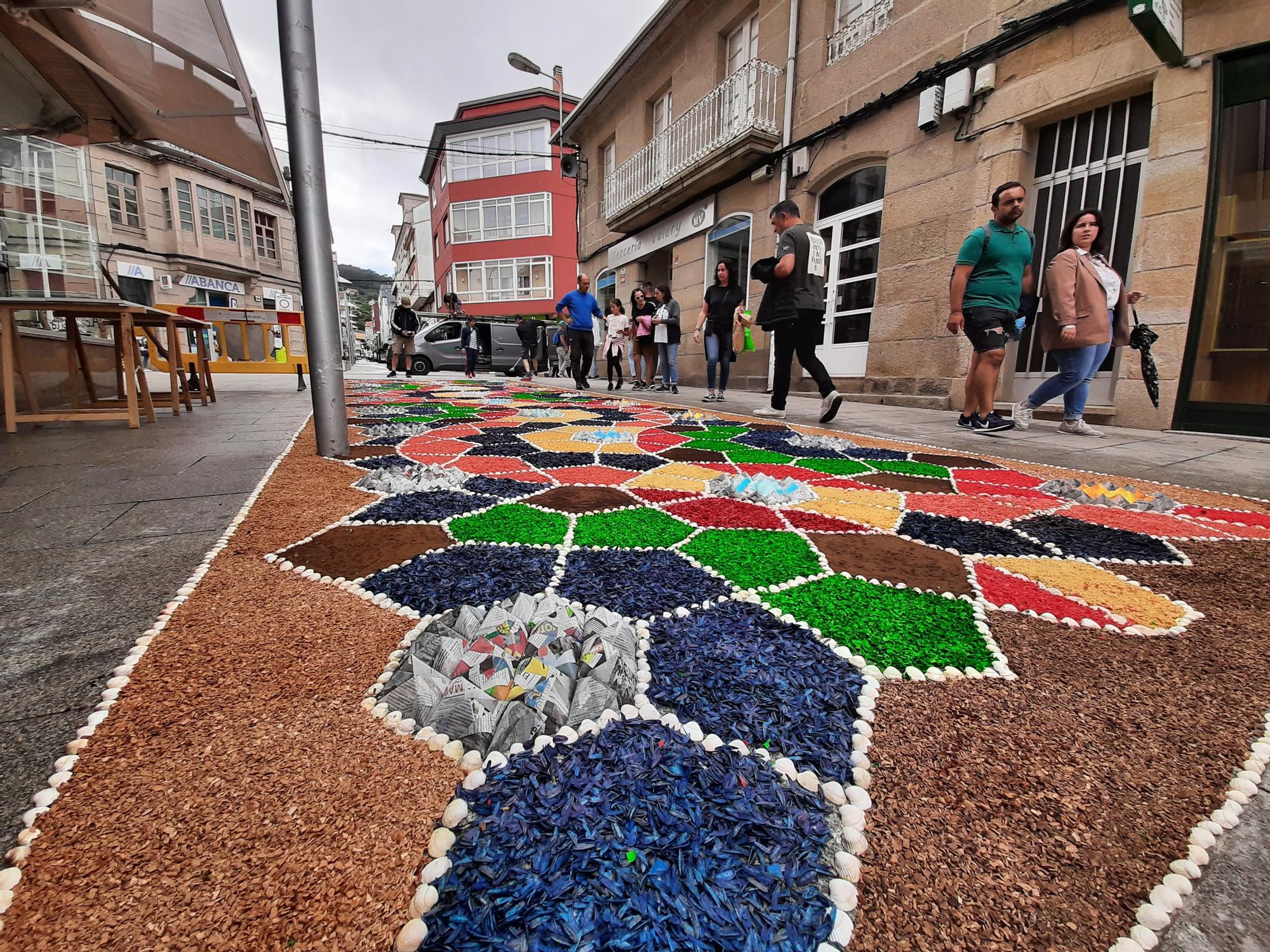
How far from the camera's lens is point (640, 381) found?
396 inches

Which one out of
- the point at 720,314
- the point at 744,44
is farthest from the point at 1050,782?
the point at 744,44

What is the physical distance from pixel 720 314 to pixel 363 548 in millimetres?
6266

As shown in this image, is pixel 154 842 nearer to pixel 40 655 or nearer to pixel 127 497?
pixel 40 655

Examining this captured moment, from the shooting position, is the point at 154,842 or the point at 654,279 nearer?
the point at 154,842

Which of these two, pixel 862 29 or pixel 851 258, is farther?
pixel 851 258

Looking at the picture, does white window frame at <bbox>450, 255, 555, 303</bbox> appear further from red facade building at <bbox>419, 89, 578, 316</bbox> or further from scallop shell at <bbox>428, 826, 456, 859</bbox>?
scallop shell at <bbox>428, 826, 456, 859</bbox>

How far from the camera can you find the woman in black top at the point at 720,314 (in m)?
6.95

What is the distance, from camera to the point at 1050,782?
2.40ft

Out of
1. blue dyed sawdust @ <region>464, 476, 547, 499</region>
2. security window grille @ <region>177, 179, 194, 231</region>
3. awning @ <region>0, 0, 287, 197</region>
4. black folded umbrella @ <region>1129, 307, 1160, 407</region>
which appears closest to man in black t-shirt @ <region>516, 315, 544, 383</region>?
awning @ <region>0, 0, 287, 197</region>

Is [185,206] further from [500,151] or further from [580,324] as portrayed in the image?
[580,324]

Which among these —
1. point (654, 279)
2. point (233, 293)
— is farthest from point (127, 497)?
point (233, 293)

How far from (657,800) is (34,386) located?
5689mm

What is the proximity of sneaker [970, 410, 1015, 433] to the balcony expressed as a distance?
613 cm

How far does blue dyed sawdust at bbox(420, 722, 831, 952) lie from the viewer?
0.52 meters
